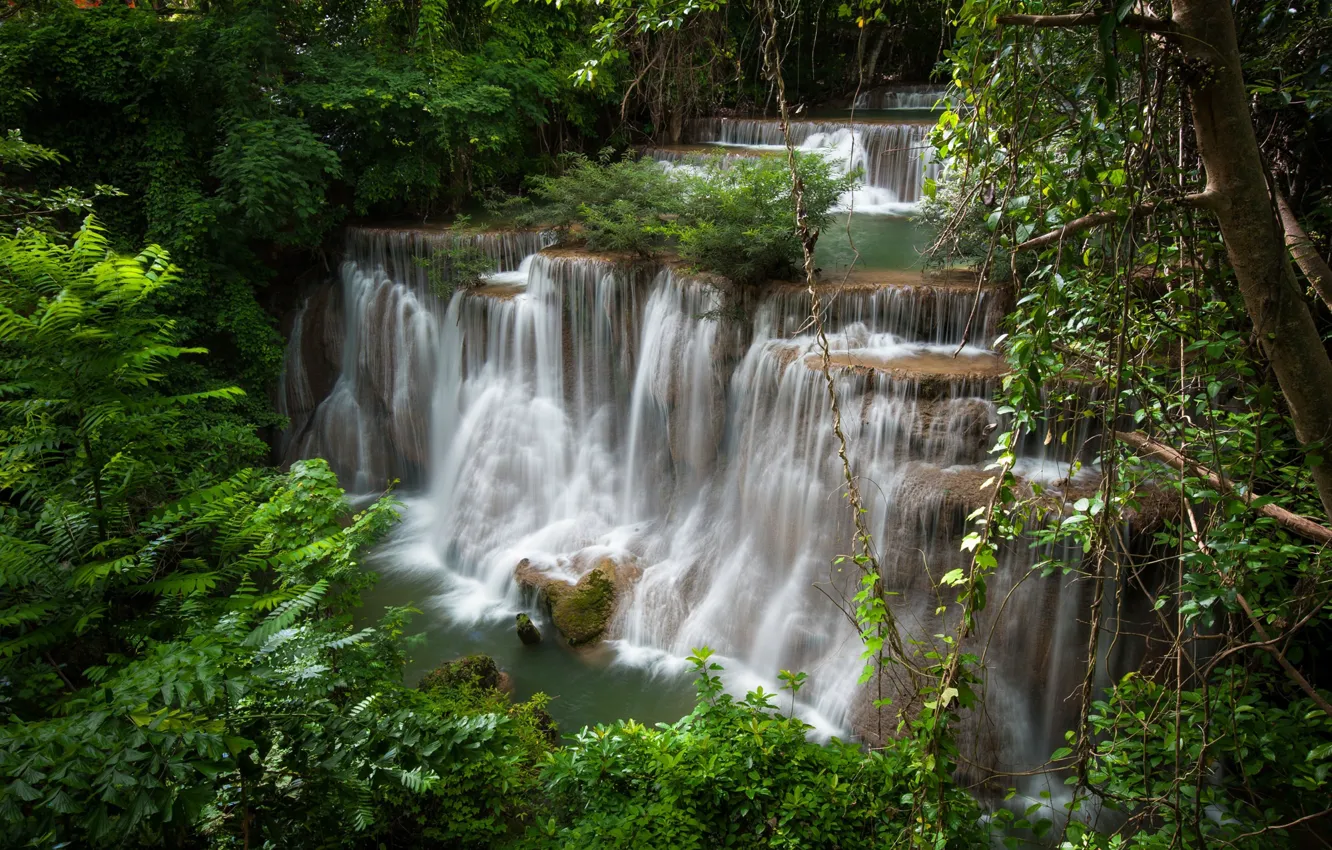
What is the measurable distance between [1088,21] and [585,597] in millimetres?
7476

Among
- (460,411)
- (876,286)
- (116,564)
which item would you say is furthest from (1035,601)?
(460,411)

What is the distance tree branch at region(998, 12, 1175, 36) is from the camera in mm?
1982

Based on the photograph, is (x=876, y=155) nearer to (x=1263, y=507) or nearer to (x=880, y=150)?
(x=880, y=150)

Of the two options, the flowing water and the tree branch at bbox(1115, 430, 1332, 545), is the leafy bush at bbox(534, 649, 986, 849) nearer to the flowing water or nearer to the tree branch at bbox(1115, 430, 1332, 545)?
the tree branch at bbox(1115, 430, 1332, 545)

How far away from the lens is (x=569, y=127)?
1484 cm

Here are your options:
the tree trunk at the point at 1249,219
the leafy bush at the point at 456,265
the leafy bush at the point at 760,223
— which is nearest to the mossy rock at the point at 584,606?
the leafy bush at the point at 760,223

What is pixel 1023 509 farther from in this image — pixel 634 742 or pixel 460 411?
pixel 460 411

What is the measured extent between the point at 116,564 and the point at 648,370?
7.09m

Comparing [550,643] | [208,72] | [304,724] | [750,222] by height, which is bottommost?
[550,643]

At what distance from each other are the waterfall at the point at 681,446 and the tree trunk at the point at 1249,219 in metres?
3.36

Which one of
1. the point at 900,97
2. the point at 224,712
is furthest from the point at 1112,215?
the point at 900,97

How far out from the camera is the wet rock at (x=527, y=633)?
28.1 feet

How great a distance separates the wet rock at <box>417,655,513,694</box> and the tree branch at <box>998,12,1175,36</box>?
627 cm

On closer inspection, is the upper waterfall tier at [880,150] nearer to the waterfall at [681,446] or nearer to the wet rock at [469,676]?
the waterfall at [681,446]
